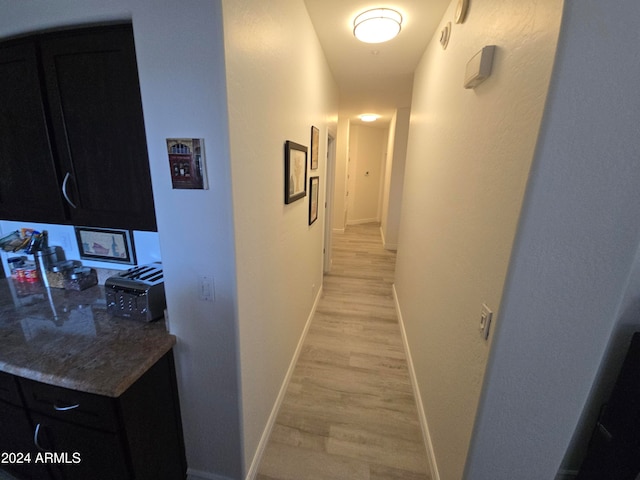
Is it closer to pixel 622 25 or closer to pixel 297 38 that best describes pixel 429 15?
pixel 297 38

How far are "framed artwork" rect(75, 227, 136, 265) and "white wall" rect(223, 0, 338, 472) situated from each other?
878mm

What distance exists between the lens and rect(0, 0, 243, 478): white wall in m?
0.87

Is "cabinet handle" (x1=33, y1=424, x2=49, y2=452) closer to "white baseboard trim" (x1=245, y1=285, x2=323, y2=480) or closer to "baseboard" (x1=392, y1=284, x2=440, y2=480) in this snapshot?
"white baseboard trim" (x1=245, y1=285, x2=323, y2=480)

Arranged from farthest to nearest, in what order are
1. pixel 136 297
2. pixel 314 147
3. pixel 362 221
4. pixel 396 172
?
pixel 362 221 → pixel 396 172 → pixel 314 147 → pixel 136 297

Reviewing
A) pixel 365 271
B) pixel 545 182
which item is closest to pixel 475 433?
pixel 545 182

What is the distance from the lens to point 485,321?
3.07ft

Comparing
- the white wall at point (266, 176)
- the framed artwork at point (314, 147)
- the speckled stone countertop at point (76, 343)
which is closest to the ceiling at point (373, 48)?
the white wall at point (266, 176)

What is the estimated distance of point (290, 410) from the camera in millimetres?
1753

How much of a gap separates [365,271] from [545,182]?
3565mm

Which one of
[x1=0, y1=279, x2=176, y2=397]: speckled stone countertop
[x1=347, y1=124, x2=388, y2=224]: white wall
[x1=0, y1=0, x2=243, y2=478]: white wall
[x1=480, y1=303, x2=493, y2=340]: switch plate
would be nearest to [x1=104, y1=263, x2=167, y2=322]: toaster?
[x1=0, y1=279, x2=176, y2=397]: speckled stone countertop

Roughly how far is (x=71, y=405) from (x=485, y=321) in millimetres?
1562

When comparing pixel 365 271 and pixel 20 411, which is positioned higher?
pixel 20 411

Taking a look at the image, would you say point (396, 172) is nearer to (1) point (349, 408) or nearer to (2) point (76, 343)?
(1) point (349, 408)

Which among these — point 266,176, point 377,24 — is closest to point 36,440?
point 266,176
